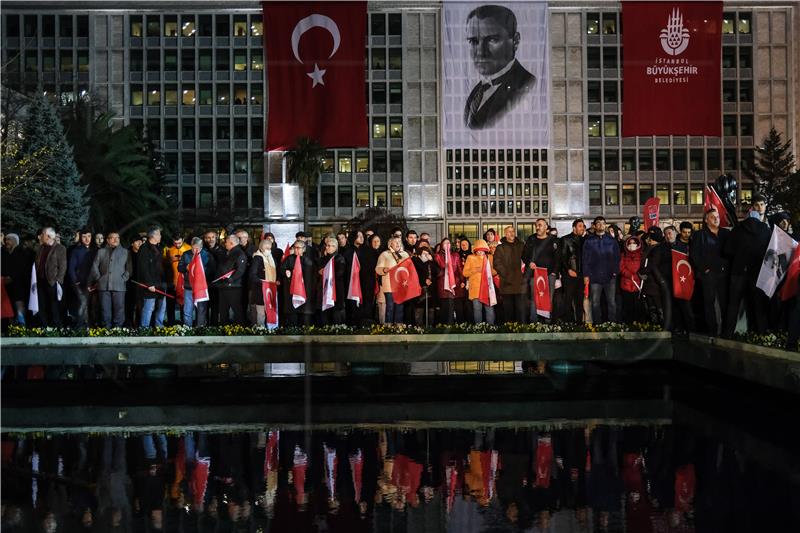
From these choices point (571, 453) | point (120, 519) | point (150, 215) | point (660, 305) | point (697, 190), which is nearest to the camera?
point (120, 519)

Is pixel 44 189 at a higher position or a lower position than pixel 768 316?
higher

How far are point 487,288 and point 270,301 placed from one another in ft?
11.6

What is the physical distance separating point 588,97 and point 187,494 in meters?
73.7

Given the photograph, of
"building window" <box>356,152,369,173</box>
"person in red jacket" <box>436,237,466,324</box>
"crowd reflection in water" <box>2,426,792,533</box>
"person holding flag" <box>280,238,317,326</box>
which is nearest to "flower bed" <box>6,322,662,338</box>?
"person holding flag" <box>280,238,317,326</box>

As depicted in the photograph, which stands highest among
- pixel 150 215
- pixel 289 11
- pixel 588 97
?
pixel 588 97

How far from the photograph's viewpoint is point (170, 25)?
7725 centimetres

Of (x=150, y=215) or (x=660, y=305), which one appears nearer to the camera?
(x=660, y=305)

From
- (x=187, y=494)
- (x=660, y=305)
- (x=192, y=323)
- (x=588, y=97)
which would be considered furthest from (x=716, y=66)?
(x=588, y=97)

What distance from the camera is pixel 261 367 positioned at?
1377 centimetres

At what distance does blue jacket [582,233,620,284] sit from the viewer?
15039 millimetres

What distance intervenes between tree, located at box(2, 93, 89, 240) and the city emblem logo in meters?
17.2

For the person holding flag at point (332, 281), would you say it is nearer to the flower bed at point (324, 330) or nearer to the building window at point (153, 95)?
the flower bed at point (324, 330)

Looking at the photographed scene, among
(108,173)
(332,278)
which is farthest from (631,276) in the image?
(108,173)

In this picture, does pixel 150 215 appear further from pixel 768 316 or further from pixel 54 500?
pixel 54 500
